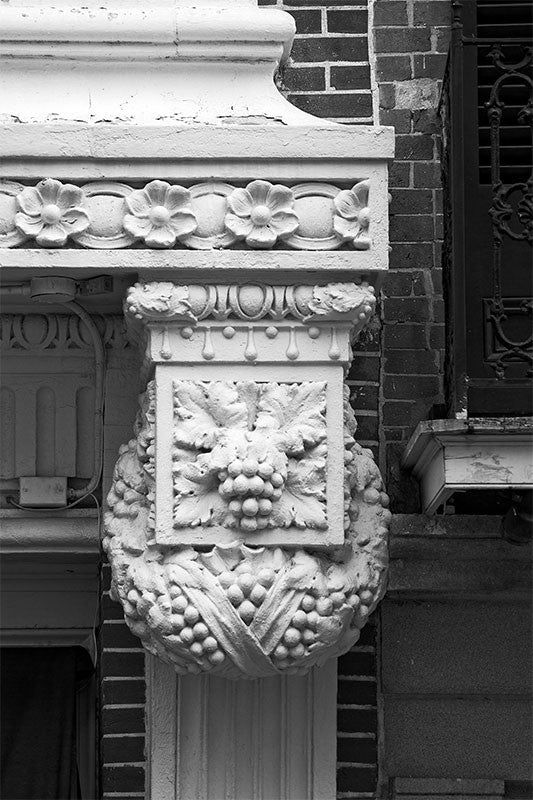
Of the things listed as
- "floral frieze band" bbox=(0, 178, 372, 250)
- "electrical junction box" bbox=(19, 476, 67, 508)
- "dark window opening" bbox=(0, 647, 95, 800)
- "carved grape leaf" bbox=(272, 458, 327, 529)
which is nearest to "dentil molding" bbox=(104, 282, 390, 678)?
"carved grape leaf" bbox=(272, 458, 327, 529)

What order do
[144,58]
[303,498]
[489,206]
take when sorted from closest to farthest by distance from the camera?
[303,498] < [144,58] < [489,206]

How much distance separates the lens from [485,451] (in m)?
4.80

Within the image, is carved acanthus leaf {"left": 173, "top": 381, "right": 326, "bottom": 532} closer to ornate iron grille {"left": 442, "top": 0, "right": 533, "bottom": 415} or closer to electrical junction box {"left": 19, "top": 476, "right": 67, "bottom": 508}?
ornate iron grille {"left": 442, "top": 0, "right": 533, "bottom": 415}

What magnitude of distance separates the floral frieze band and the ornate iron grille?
0.43 m

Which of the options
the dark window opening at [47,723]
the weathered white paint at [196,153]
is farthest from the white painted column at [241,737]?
the dark window opening at [47,723]

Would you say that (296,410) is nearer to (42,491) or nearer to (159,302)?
(159,302)

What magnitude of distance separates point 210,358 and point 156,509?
0.47m

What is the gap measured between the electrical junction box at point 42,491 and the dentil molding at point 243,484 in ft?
1.91

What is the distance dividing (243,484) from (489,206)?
1382 mm

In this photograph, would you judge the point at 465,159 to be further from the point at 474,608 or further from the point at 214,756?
the point at 214,756

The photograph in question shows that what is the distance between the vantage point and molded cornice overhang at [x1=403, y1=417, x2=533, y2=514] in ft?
15.6

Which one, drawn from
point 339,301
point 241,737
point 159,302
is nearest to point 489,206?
point 339,301

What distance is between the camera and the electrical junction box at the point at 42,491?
5.47 metres

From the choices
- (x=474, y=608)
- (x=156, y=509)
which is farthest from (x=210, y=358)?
(x=474, y=608)
